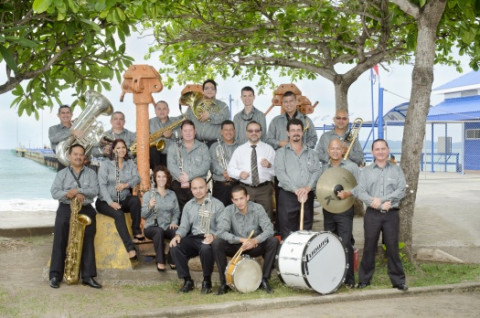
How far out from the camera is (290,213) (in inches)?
273

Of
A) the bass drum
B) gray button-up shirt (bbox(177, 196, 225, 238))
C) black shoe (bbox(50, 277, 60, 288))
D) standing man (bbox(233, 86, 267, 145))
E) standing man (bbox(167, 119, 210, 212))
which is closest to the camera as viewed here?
the bass drum

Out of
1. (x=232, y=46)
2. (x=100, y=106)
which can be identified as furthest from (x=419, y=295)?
(x=232, y=46)

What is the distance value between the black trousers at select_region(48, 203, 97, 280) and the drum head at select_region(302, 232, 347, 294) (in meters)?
2.53

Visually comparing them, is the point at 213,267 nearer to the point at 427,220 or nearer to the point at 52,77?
the point at 52,77

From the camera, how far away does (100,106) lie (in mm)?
7730

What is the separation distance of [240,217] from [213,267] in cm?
66

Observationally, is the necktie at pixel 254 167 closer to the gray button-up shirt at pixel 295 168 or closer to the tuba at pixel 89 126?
the gray button-up shirt at pixel 295 168

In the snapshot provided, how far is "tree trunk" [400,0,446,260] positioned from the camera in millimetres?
7457

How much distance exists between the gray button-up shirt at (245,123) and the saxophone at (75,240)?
2.25 meters

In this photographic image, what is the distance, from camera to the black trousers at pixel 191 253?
648 centimetres

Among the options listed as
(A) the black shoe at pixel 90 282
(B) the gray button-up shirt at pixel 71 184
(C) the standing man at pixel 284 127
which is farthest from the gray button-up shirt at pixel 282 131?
(A) the black shoe at pixel 90 282

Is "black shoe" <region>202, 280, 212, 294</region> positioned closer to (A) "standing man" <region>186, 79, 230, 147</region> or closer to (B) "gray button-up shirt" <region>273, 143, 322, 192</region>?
(B) "gray button-up shirt" <region>273, 143, 322, 192</region>

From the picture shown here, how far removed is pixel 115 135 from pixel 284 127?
2164mm

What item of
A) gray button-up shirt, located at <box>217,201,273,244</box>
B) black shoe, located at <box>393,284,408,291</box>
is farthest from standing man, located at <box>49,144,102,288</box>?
black shoe, located at <box>393,284,408,291</box>
